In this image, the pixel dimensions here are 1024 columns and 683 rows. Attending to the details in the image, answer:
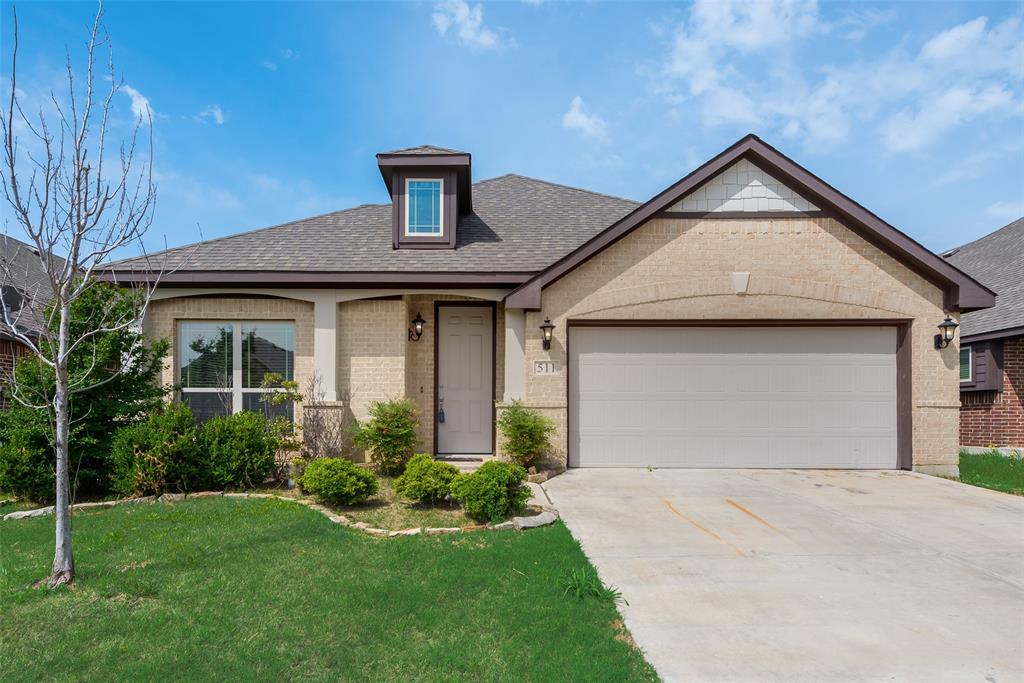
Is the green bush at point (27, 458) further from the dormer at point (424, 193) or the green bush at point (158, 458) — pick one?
the dormer at point (424, 193)

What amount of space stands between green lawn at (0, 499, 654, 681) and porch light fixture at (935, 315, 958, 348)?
295 inches

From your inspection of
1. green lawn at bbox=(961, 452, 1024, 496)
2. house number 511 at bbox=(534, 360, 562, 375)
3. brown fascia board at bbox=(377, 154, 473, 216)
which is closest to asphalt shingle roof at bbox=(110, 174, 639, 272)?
brown fascia board at bbox=(377, 154, 473, 216)

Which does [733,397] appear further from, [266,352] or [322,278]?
[266,352]

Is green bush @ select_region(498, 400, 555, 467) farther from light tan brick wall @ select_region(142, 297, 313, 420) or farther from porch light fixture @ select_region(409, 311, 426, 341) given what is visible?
light tan brick wall @ select_region(142, 297, 313, 420)

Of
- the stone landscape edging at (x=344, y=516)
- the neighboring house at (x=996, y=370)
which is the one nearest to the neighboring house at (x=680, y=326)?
the stone landscape edging at (x=344, y=516)

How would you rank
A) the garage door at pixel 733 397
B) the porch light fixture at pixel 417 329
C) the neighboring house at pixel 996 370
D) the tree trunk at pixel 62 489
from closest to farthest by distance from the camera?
the tree trunk at pixel 62 489 → the garage door at pixel 733 397 → the porch light fixture at pixel 417 329 → the neighboring house at pixel 996 370

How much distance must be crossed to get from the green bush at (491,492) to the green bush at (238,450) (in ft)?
10.2

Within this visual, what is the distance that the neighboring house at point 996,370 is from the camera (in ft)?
38.3

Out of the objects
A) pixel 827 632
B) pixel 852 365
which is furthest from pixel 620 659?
pixel 852 365

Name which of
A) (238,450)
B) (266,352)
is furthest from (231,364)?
(238,450)

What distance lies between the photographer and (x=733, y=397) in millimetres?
8938

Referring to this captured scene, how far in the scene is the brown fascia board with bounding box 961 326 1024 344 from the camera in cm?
1109

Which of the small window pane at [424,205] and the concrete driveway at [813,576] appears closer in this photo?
the concrete driveway at [813,576]

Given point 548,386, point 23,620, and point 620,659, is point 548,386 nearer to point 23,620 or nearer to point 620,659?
point 620,659
